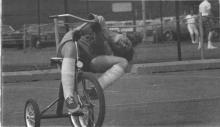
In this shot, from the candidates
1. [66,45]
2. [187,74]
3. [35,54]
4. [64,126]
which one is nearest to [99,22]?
[66,45]

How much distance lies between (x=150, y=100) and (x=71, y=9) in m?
13.5

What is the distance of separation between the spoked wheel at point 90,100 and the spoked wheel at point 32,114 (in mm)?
503

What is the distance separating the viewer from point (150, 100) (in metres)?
9.41

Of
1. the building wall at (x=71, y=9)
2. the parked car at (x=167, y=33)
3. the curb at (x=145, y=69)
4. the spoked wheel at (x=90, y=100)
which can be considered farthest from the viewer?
the parked car at (x=167, y=33)

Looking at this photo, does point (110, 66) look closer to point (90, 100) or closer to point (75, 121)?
point (90, 100)

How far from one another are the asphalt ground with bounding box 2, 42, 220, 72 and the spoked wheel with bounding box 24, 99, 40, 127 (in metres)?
7.11

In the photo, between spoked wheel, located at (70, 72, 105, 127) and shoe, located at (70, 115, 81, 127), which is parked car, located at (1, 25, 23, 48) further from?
spoked wheel, located at (70, 72, 105, 127)

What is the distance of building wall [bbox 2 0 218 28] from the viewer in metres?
21.8

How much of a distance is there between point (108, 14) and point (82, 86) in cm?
1763

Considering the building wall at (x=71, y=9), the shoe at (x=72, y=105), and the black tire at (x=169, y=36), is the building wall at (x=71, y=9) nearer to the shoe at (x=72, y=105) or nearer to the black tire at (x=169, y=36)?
the black tire at (x=169, y=36)

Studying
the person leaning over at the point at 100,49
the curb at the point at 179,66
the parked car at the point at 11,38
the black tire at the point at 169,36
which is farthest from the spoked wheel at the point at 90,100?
the black tire at the point at 169,36

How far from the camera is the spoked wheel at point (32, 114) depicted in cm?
665

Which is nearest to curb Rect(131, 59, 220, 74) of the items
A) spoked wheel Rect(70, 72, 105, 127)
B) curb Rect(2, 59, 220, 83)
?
curb Rect(2, 59, 220, 83)

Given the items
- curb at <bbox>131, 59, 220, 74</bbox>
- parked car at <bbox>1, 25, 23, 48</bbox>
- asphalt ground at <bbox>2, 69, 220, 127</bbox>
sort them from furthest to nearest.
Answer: parked car at <bbox>1, 25, 23, 48</bbox> → curb at <bbox>131, 59, 220, 74</bbox> → asphalt ground at <bbox>2, 69, 220, 127</bbox>
